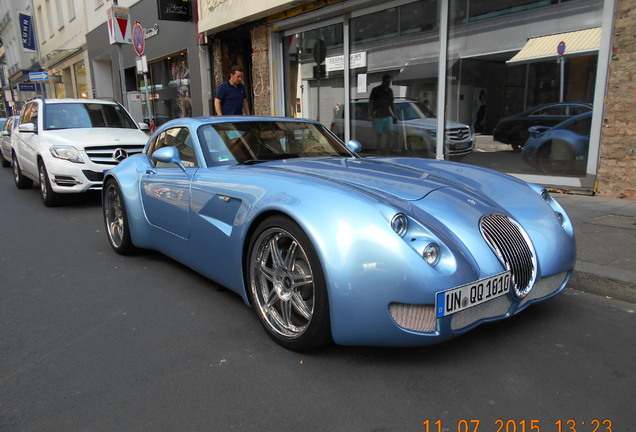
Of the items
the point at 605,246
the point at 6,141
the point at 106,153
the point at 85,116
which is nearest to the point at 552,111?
the point at 605,246

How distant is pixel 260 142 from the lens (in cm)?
355

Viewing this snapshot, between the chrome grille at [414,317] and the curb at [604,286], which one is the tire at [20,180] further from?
the curb at [604,286]

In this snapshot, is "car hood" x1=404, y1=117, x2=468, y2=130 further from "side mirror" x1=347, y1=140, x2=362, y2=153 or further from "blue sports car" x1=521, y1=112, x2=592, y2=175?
"side mirror" x1=347, y1=140, x2=362, y2=153

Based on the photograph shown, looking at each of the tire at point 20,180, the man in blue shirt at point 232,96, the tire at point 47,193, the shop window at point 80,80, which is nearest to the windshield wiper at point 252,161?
the tire at point 47,193

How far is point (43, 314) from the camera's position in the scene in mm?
3109

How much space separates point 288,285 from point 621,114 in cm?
538

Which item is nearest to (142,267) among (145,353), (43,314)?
(43,314)

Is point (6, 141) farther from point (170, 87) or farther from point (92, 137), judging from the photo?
point (92, 137)

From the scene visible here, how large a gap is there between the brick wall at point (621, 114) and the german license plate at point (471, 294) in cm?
470

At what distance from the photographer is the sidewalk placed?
11.0 ft

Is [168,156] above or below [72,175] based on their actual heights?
above

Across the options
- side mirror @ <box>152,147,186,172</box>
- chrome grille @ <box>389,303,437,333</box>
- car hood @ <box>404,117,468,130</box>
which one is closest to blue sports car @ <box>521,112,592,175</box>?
car hood @ <box>404,117,468,130</box>

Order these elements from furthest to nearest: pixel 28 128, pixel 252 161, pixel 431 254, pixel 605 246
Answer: pixel 28 128
pixel 605 246
pixel 252 161
pixel 431 254

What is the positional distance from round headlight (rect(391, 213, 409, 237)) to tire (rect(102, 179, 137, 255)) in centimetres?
293
